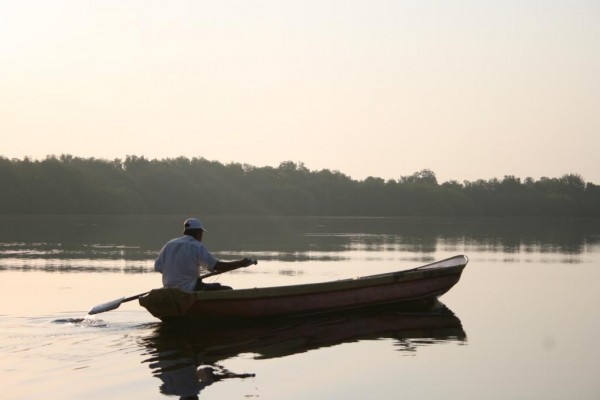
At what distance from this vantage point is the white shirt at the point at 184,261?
49.3 feet

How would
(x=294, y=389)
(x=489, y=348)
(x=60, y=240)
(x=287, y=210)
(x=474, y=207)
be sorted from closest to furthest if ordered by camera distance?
1. (x=294, y=389)
2. (x=489, y=348)
3. (x=60, y=240)
4. (x=287, y=210)
5. (x=474, y=207)

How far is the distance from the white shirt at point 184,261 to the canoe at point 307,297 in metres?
0.41

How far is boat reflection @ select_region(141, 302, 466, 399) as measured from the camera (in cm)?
1157

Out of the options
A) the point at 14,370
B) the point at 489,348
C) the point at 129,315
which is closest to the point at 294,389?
the point at 14,370

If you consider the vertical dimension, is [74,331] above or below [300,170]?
below

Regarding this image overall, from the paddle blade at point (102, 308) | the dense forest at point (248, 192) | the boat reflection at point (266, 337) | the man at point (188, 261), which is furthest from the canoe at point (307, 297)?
the dense forest at point (248, 192)

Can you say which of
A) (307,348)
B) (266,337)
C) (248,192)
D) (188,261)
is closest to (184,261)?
(188,261)

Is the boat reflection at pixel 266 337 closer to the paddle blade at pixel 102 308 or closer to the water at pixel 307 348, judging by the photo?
the water at pixel 307 348

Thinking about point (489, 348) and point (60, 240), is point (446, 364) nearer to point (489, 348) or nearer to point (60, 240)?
point (489, 348)

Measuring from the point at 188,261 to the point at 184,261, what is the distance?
66 millimetres

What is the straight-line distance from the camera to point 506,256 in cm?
3691

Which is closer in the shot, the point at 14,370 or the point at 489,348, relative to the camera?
the point at 14,370

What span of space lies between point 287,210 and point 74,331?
10798 cm

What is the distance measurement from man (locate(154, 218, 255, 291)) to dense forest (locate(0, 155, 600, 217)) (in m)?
90.4
